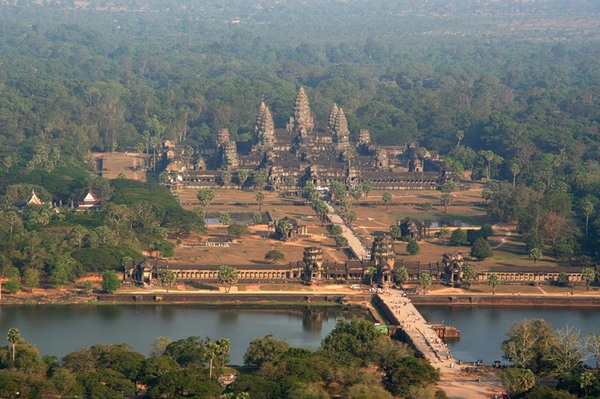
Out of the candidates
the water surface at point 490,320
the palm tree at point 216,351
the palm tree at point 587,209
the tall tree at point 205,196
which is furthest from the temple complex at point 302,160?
the palm tree at point 216,351

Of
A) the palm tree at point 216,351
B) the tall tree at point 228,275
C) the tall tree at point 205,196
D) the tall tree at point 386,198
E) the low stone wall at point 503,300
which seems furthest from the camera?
the tall tree at point 386,198

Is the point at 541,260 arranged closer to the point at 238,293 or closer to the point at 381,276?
the point at 381,276

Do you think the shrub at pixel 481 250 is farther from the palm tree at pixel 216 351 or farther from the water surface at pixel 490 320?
the palm tree at pixel 216 351

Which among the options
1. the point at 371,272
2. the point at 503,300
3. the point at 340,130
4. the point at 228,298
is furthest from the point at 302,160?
the point at 503,300

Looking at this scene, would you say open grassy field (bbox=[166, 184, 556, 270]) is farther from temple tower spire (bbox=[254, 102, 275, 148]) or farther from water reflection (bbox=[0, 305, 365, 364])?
temple tower spire (bbox=[254, 102, 275, 148])

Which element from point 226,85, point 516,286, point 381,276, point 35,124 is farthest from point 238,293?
point 226,85

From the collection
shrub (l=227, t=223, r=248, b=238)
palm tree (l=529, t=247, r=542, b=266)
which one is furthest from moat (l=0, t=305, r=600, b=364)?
→ shrub (l=227, t=223, r=248, b=238)
